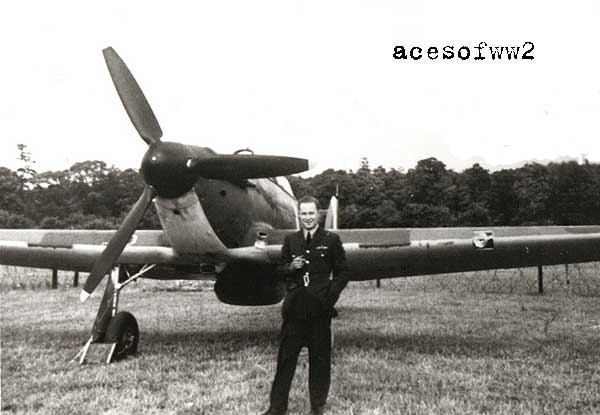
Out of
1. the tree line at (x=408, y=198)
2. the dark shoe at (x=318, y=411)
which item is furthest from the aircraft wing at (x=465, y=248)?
the tree line at (x=408, y=198)

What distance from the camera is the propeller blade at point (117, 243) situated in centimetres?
610

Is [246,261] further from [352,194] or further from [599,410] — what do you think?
[352,194]

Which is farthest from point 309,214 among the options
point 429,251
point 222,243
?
point 429,251

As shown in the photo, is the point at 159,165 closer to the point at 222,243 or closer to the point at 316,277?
the point at 222,243

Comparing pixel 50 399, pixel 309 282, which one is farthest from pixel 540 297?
pixel 50 399

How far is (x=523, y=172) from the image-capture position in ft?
132

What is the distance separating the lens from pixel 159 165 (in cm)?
577

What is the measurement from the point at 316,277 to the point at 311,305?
0.23 m

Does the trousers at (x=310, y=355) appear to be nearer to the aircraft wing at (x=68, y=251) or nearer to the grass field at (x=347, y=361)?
the grass field at (x=347, y=361)

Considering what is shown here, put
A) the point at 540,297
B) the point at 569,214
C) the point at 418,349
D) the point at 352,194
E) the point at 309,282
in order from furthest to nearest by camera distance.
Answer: the point at 352,194 < the point at 569,214 < the point at 540,297 < the point at 418,349 < the point at 309,282

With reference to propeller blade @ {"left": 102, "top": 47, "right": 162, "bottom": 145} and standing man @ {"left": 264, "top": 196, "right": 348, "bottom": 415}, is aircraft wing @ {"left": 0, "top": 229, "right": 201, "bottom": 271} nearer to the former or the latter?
propeller blade @ {"left": 102, "top": 47, "right": 162, "bottom": 145}

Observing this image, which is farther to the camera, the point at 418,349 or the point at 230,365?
the point at 418,349

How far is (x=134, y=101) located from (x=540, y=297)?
36.0 feet

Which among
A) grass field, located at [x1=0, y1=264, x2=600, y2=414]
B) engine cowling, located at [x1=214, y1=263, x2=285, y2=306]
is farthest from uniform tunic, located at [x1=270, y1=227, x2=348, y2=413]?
engine cowling, located at [x1=214, y1=263, x2=285, y2=306]
